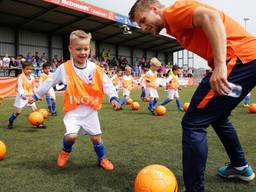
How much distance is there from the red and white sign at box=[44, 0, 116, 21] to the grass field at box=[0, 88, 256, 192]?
18.5 meters

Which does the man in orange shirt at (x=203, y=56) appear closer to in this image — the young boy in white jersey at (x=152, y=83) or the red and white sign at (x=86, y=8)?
the young boy in white jersey at (x=152, y=83)

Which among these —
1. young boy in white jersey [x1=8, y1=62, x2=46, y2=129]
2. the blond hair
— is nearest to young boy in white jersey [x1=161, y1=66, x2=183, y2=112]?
young boy in white jersey [x1=8, y1=62, x2=46, y2=129]

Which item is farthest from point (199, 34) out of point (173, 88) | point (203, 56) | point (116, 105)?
point (173, 88)

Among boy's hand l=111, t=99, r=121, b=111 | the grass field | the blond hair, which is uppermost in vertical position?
the blond hair

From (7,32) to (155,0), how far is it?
2883 cm

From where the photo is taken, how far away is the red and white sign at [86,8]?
24.6 meters

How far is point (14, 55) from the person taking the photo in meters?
30.2

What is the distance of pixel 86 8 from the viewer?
1074 inches

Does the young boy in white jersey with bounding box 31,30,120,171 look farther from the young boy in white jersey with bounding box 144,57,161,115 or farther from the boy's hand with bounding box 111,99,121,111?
the young boy in white jersey with bounding box 144,57,161,115

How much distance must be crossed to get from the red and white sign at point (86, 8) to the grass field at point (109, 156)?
18.5m

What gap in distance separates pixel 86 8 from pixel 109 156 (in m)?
24.1

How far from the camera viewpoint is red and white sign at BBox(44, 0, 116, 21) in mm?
24594

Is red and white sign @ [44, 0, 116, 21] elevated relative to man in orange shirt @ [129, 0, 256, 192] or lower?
elevated

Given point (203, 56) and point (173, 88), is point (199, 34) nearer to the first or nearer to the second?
point (203, 56)
